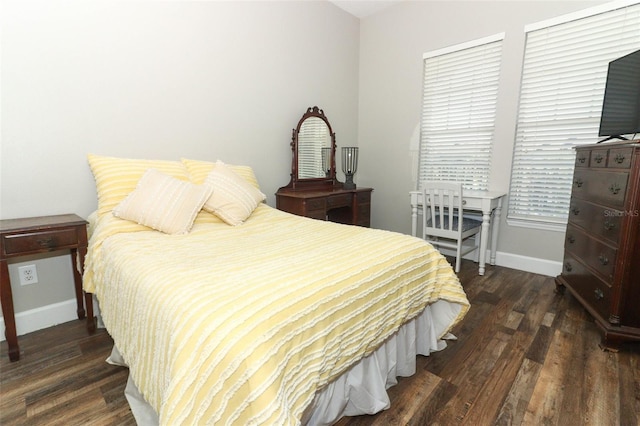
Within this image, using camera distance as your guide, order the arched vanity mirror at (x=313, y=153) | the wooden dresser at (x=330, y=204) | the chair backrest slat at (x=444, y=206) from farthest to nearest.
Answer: the arched vanity mirror at (x=313, y=153) → the wooden dresser at (x=330, y=204) → the chair backrest slat at (x=444, y=206)

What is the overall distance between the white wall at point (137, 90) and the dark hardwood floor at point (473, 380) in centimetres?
58

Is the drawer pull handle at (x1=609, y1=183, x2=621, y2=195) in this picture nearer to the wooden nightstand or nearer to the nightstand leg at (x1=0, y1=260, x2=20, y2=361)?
the wooden nightstand

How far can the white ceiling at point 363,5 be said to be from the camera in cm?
346

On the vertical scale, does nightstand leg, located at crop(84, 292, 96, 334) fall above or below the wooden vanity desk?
below

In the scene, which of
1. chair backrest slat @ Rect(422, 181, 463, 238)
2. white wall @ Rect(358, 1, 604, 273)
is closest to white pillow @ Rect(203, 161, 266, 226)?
chair backrest slat @ Rect(422, 181, 463, 238)

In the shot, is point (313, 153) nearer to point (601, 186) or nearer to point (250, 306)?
point (601, 186)

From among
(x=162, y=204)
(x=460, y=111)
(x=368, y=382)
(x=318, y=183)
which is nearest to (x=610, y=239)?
(x=368, y=382)

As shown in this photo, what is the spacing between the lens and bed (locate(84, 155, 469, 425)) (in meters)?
0.84

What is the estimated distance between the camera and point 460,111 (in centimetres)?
328

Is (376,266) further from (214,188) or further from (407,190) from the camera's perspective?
(407,190)

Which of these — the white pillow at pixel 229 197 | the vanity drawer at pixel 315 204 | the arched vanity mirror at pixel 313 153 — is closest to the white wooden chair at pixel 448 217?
the vanity drawer at pixel 315 204

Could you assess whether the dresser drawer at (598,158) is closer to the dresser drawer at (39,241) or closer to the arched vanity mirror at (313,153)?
the arched vanity mirror at (313,153)

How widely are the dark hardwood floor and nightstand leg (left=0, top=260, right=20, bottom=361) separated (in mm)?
69

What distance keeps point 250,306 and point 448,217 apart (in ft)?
8.22
